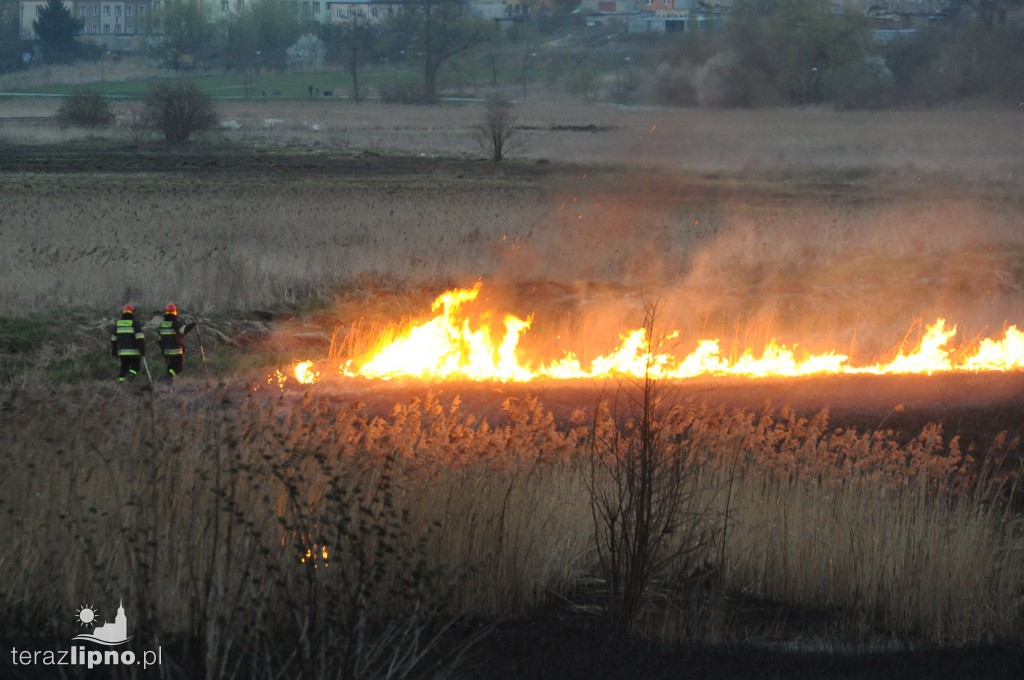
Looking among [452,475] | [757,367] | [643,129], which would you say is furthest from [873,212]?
[452,475]

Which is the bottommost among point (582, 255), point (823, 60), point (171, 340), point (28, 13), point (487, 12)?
point (171, 340)

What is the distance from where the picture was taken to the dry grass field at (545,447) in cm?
755

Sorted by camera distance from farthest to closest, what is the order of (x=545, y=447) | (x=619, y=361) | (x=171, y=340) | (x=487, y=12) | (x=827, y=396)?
(x=487, y=12) < (x=619, y=361) < (x=171, y=340) < (x=827, y=396) < (x=545, y=447)

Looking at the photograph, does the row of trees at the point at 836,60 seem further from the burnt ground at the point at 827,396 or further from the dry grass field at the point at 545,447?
the burnt ground at the point at 827,396

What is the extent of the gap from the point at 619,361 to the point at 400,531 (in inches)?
384

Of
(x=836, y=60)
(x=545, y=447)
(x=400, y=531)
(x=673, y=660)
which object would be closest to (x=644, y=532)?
(x=673, y=660)

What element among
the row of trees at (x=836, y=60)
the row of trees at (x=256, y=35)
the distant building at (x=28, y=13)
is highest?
the distant building at (x=28, y=13)

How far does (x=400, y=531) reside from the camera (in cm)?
822

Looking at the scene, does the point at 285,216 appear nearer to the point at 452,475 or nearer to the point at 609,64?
the point at 609,64

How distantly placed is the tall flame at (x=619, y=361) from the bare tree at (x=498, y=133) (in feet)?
122

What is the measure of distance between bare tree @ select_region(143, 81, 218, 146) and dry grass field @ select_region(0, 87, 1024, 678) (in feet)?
94.3

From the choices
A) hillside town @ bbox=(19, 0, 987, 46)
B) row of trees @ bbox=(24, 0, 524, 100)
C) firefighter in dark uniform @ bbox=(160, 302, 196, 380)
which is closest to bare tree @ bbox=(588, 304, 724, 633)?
firefighter in dark uniform @ bbox=(160, 302, 196, 380)

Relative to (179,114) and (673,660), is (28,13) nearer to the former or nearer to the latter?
(179,114)

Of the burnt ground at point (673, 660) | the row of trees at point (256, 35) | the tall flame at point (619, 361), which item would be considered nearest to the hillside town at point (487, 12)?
the row of trees at point (256, 35)
